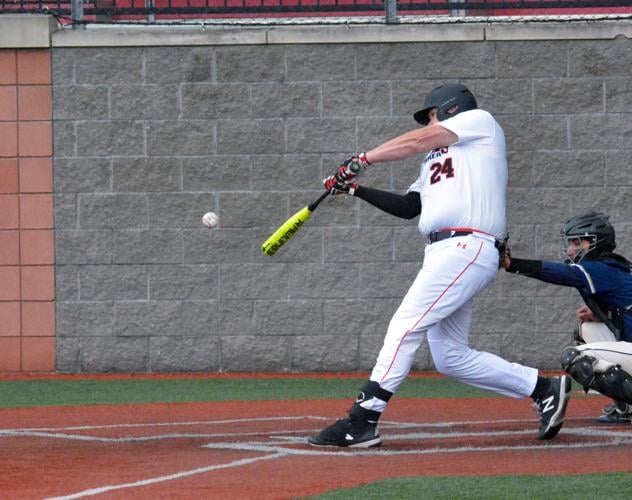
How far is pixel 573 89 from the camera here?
11.4 metres

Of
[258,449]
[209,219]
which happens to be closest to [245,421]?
[258,449]

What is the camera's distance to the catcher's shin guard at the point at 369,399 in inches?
263

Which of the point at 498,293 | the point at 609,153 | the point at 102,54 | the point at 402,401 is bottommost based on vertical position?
the point at 402,401

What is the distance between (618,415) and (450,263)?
1846mm

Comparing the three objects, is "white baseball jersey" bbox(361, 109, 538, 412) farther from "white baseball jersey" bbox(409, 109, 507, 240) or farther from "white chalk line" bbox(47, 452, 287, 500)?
"white chalk line" bbox(47, 452, 287, 500)

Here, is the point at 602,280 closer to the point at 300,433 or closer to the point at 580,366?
the point at 580,366

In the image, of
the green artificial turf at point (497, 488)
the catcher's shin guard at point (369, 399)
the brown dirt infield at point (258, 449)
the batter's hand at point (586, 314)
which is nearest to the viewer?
the green artificial turf at point (497, 488)

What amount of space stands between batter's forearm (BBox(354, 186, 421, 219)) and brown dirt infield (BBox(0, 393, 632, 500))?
4.07ft

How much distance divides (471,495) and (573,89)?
6.90 m

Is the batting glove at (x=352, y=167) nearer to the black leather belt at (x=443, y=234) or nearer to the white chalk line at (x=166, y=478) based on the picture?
the black leather belt at (x=443, y=234)

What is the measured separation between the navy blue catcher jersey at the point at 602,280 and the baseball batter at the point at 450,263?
1.38ft

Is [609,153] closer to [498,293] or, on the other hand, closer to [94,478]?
[498,293]

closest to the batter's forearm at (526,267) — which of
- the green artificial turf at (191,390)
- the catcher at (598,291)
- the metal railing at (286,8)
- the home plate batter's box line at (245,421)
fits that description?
the catcher at (598,291)

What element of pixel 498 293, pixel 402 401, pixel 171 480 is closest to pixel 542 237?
pixel 498 293
